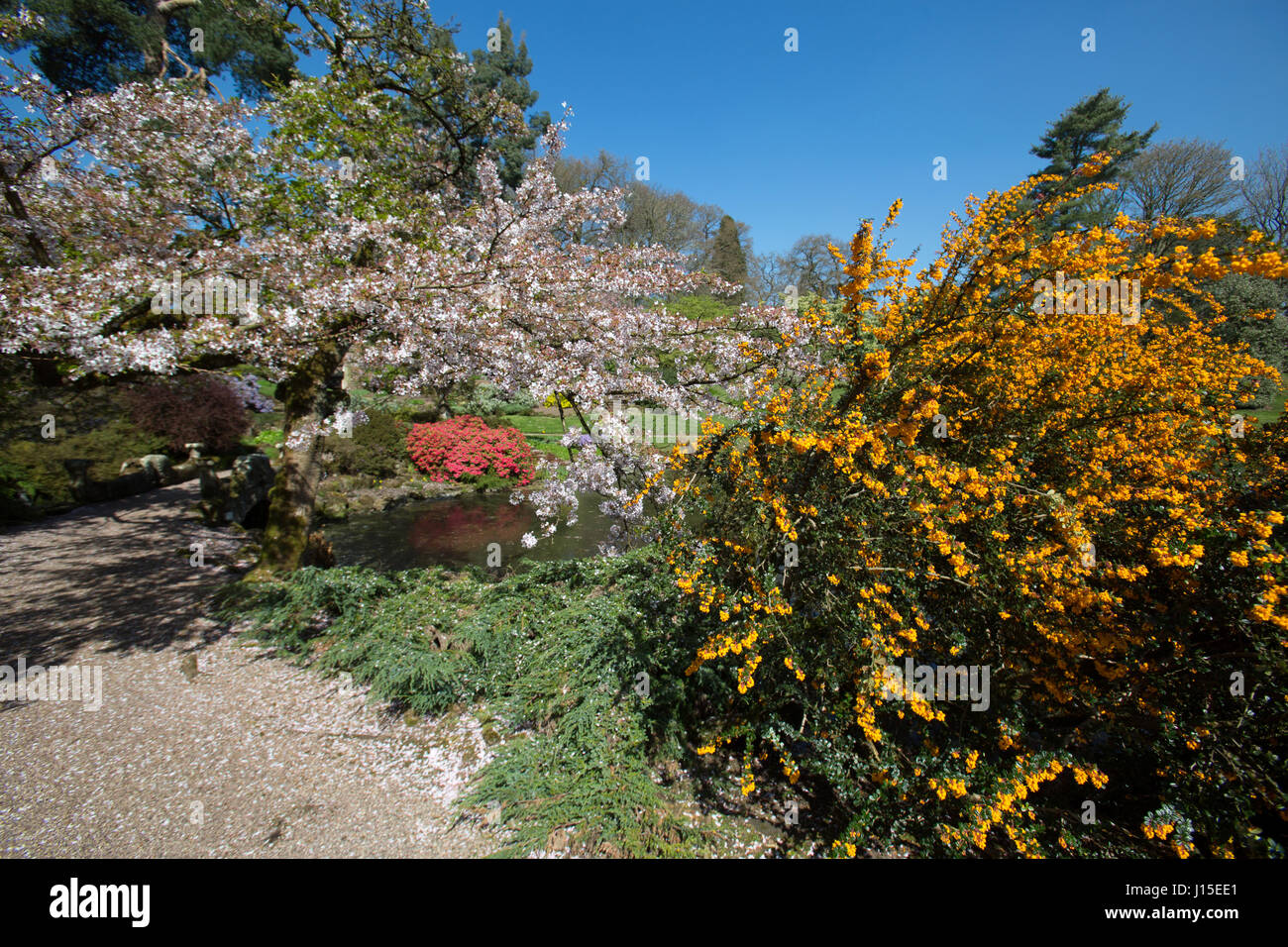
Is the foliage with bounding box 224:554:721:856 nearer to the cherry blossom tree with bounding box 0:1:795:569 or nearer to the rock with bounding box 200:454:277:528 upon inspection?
the cherry blossom tree with bounding box 0:1:795:569

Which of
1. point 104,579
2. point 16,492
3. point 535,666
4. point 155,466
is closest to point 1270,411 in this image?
point 535,666

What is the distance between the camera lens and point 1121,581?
2.81m

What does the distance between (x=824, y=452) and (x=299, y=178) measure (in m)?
6.20

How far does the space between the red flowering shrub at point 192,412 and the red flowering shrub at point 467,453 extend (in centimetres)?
409

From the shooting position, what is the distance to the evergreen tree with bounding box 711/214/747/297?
1394 inches

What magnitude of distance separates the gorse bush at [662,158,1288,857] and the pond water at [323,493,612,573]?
5.80 meters

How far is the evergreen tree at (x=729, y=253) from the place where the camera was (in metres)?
35.4

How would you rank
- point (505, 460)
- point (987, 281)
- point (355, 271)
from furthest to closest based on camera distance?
point (505, 460) < point (355, 271) < point (987, 281)

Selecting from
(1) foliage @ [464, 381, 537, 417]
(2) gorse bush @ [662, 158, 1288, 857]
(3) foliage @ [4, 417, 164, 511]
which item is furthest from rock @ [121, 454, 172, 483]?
(2) gorse bush @ [662, 158, 1288, 857]

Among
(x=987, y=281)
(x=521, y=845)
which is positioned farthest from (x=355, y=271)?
(x=987, y=281)

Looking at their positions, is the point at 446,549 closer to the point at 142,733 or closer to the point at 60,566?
the point at 60,566

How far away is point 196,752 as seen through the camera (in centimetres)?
383

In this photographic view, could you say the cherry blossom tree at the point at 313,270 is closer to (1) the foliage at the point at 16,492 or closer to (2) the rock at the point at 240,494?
(2) the rock at the point at 240,494

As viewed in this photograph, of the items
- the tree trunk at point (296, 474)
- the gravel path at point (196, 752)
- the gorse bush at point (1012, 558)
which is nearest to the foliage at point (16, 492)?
the gravel path at point (196, 752)
